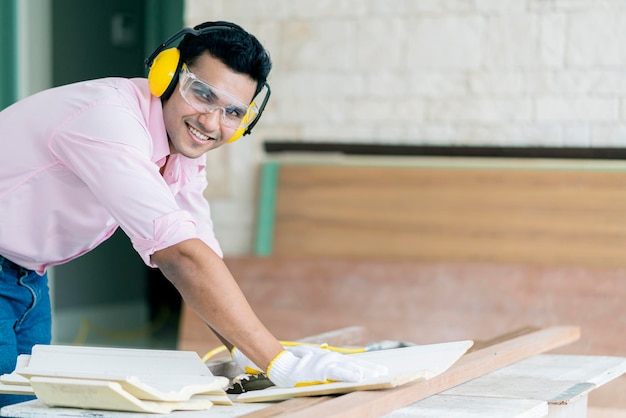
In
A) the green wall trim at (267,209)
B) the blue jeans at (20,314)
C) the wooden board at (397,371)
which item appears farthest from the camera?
the green wall trim at (267,209)

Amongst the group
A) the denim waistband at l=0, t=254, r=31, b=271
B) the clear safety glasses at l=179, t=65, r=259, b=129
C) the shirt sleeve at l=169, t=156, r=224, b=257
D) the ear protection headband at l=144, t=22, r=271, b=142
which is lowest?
the denim waistband at l=0, t=254, r=31, b=271

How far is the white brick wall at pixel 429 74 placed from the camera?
3951 mm

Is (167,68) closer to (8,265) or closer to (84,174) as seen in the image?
(84,174)

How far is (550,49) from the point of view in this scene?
400 centimetres

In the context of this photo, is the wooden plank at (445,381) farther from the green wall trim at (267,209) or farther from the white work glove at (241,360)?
the green wall trim at (267,209)

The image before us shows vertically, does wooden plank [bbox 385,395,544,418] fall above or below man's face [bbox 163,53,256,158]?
below

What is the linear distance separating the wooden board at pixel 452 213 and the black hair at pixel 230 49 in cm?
214

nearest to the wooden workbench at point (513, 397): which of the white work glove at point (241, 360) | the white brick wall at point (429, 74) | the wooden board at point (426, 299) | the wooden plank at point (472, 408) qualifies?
the wooden plank at point (472, 408)

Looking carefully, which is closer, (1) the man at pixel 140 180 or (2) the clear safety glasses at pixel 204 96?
(1) the man at pixel 140 180

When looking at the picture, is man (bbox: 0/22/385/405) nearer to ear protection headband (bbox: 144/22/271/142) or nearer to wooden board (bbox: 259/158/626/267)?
ear protection headband (bbox: 144/22/271/142)

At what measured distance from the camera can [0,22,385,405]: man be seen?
5.76 ft

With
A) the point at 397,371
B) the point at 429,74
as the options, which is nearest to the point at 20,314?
the point at 397,371

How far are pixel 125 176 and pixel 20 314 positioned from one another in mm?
548

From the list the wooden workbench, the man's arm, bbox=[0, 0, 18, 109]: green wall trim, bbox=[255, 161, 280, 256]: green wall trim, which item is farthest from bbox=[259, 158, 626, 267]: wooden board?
the man's arm
